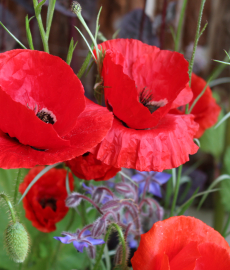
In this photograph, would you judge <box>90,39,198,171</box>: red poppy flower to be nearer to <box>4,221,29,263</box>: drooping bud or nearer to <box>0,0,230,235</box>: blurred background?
<box>4,221,29,263</box>: drooping bud

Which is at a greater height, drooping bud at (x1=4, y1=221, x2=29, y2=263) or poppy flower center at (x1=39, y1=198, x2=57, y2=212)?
drooping bud at (x1=4, y1=221, x2=29, y2=263)

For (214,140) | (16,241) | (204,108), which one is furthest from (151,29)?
(16,241)

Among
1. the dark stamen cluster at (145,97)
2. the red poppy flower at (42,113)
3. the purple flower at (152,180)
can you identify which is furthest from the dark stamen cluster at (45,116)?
the purple flower at (152,180)

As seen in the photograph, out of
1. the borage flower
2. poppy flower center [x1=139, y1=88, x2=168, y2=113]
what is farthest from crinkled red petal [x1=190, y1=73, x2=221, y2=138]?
the borage flower

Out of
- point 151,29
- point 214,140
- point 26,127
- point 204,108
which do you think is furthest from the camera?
point 214,140

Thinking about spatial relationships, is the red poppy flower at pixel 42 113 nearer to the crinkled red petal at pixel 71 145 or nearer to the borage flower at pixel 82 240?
the crinkled red petal at pixel 71 145

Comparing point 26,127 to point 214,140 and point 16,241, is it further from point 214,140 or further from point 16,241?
point 214,140
